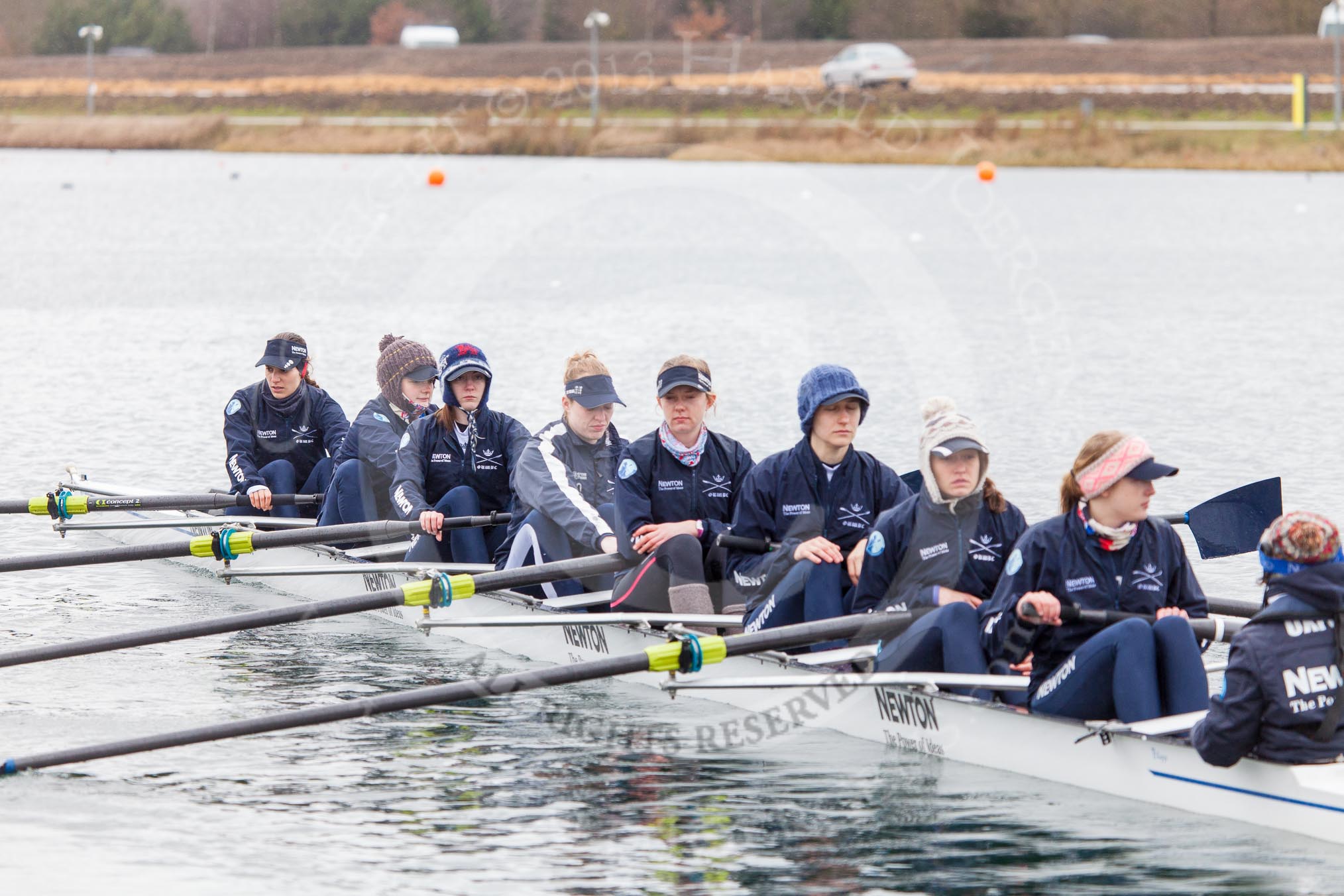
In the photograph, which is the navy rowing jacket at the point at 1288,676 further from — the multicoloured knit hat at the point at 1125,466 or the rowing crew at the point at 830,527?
the multicoloured knit hat at the point at 1125,466

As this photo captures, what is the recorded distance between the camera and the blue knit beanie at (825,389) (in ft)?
25.0

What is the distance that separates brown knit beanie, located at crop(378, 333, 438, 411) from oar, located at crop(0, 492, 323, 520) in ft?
3.38

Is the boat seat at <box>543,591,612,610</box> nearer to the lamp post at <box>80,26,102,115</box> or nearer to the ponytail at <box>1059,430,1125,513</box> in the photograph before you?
the ponytail at <box>1059,430,1125,513</box>

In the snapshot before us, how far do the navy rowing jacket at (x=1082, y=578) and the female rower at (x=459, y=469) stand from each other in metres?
3.70

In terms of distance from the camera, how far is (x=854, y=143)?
52.0 m

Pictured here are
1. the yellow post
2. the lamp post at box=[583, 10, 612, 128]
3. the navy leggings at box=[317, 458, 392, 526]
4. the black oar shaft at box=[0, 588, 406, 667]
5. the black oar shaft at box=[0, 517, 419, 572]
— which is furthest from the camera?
the lamp post at box=[583, 10, 612, 128]

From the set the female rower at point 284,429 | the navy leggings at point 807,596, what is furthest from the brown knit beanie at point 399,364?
the navy leggings at point 807,596

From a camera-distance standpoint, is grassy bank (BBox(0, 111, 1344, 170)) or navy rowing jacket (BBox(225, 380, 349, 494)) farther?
grassy bank (BBox(0, 111, 1344, 170))

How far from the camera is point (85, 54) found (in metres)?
85.8


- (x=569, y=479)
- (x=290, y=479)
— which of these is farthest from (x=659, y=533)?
(x=290, y=479)

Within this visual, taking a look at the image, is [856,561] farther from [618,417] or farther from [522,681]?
[618,417]

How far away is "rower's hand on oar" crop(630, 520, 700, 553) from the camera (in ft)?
27.2

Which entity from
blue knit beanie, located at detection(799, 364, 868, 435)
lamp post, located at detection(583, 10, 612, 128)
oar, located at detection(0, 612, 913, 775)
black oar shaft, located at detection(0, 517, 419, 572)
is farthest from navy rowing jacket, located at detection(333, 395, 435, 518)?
lamp post, located at detection(583, 10, 612, 128)

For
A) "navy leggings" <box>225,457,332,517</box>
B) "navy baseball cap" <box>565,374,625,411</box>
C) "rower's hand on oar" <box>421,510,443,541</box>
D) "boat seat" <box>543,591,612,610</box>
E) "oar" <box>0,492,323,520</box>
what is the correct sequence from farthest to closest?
"navy leggings" <box>225,457,332,517</box> < "oar" <box>0,492,323,520</box> < "rower's hand on oar" <box>421,510,443,541</box> < "boat seat" <box>543,591,612,610</box> < "navy baseball cap" <box>565,374,625,411</box>
